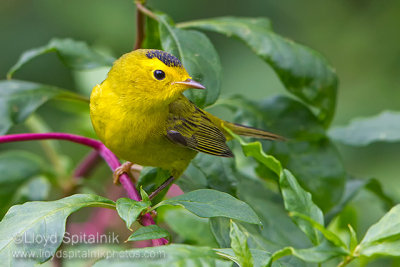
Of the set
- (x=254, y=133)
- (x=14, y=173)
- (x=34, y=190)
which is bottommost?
(x=34, y=190)

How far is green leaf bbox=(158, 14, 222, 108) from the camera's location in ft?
6.93

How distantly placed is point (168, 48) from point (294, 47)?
585 mm

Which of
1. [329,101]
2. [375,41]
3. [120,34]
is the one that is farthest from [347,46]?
[329,101]

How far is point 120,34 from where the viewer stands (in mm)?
5738

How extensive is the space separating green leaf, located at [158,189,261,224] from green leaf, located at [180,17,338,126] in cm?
96

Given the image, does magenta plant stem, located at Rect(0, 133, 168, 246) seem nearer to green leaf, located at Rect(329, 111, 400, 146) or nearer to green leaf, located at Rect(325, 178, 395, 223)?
green leaf, located at Rect(325, 178, 395, 223)

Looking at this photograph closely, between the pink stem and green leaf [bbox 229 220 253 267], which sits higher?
green leaf [bbox 229 220 253 267]

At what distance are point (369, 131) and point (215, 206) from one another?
1.54 metres

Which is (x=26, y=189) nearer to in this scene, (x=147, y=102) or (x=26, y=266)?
Result: (x=147, y=102)

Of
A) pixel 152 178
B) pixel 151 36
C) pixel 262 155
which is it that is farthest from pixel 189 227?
pixel 262 155

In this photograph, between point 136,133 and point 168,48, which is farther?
point 136,133

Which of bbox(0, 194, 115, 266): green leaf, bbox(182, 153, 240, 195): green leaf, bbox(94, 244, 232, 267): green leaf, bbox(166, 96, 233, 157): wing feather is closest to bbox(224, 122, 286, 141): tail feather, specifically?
bbox(166, 96, 233, 157): wing feather

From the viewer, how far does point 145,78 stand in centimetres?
250

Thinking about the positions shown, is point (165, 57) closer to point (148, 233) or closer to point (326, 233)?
point (148, 233)
